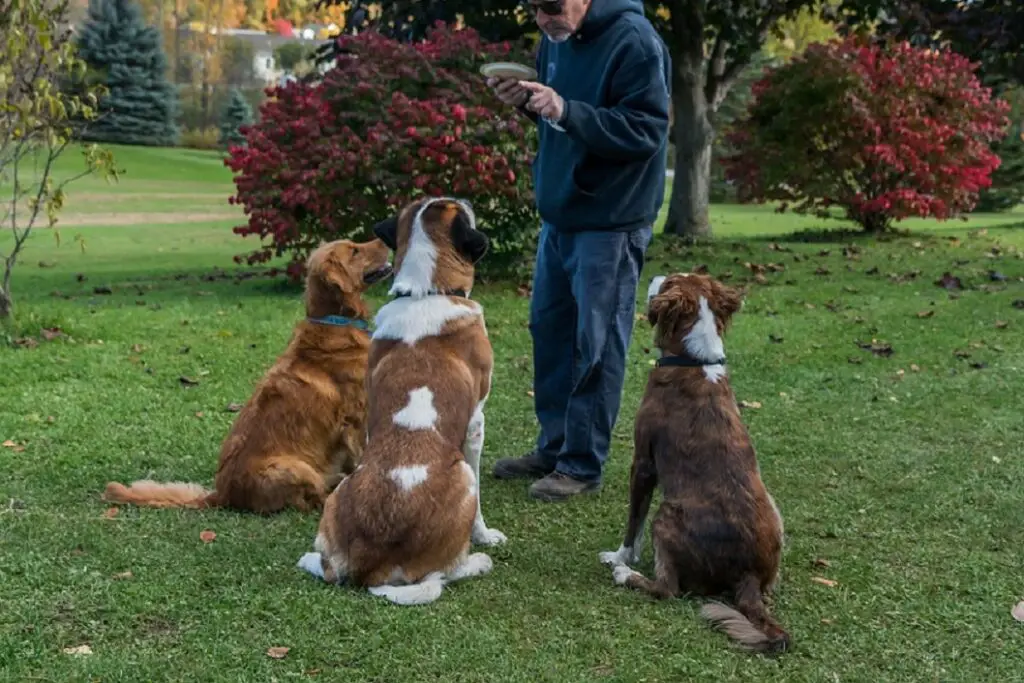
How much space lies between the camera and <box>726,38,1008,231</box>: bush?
52.5 ft

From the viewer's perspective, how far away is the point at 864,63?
52.9ft

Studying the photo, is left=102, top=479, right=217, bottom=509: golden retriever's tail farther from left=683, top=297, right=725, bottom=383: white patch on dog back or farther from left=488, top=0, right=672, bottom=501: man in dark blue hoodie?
left=683, top=297, right=725, bottom=383: white patch on dog back

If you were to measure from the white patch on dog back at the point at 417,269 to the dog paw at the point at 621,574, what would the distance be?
1461 millimetres

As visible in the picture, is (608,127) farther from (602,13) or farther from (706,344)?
(706,344)

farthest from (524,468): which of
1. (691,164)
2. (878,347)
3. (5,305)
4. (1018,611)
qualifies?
(691,164)

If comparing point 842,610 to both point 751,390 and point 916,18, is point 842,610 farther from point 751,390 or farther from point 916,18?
point 916,18

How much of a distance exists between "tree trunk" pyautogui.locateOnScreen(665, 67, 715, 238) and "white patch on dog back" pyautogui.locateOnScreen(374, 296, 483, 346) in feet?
38.9

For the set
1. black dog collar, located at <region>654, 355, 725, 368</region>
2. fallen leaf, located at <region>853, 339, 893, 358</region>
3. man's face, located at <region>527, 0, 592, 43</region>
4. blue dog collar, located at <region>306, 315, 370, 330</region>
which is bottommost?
fallen leaf, located at <region>853, 339, 893, 358</region>

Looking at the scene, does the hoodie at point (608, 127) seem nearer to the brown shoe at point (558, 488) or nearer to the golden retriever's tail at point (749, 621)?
the brown shoe at point (558, 488)

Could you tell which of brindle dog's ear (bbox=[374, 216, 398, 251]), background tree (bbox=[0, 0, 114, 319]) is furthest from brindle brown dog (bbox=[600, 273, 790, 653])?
background tree (bbox=[0, 0, 114, 319])

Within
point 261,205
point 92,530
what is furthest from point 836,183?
point 92,530

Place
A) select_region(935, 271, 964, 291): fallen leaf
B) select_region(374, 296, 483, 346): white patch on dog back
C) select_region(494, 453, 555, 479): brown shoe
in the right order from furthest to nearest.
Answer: select_region(935, 271, 964, 291): fallen leaf
select_region(494, 453, 555, 479): brown shoe
select_region(374, 296, 483, 346): white patch on dog back

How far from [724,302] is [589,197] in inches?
43.0

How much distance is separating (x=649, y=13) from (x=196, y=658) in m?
11.3
